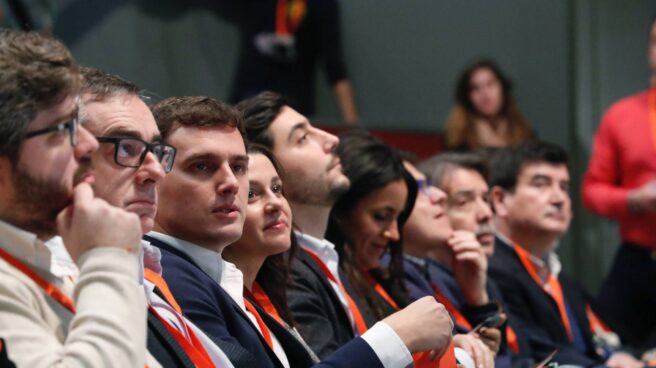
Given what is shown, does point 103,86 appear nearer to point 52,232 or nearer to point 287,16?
point 52,232

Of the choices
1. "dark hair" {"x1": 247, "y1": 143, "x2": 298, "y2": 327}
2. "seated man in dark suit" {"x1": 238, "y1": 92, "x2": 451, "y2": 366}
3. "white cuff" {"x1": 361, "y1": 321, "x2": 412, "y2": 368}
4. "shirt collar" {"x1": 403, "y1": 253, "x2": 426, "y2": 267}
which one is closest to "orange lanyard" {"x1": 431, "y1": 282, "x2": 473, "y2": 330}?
"shirt collar" {"x1": 403, "y1": 253, "x2": 426, "y2": 267}

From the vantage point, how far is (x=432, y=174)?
421 centimetres

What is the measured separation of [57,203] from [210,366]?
523 mm

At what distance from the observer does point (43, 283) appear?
1.63 meters

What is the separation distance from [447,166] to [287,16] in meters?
1.90

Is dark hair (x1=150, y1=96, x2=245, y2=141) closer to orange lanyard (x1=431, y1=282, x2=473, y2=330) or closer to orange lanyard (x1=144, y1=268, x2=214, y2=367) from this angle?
orange lanyard (x1=144, y1=268, x2=214, y2=367)

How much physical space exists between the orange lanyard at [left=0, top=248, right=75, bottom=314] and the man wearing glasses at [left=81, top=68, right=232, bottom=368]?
Answer: 0.98 feet

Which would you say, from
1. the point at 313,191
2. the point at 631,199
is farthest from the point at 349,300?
the point at 631,199

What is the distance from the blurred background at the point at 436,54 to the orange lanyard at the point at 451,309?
232 centimetres

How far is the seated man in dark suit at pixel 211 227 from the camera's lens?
2.32m

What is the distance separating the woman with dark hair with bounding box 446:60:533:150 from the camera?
5.59m

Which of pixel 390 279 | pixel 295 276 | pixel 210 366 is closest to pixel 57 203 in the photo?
pixel 210 366

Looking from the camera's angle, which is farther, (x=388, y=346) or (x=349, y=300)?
(x=349, y=300)

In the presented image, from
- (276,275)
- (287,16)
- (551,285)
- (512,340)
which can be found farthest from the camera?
(287,16)
